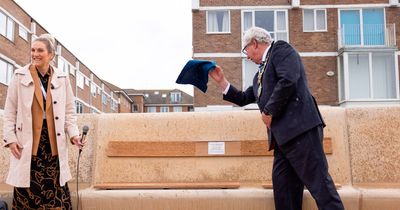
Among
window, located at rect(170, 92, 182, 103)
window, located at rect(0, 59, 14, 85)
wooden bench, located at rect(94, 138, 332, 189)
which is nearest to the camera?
wooden bench, located at rect(94, 138, 332, 189)

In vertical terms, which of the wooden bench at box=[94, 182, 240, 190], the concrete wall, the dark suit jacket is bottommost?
the wooden bench at box=[94, 182, 240, 190]

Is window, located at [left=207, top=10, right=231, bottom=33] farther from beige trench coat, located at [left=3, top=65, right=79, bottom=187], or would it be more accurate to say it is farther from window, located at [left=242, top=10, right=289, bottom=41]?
beige trench coat, located at [left=3, top=65, right=79, bottom=187]

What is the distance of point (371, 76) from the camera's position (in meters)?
30.0

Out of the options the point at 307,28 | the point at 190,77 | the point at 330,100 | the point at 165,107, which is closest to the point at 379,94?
the point at 330,100

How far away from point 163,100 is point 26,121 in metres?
103

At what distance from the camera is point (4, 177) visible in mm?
4750

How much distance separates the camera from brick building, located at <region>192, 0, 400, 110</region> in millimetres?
29953

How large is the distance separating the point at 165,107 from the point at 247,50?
102 m

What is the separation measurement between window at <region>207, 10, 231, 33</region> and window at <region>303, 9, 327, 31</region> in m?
4.85

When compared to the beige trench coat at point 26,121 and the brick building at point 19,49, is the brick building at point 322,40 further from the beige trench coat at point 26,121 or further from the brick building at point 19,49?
the beige trench coat at point 26,121

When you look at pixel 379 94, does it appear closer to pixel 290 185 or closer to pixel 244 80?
pixel 244 80

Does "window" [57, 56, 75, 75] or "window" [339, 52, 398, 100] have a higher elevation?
"window" [57, 56, 75, 75]

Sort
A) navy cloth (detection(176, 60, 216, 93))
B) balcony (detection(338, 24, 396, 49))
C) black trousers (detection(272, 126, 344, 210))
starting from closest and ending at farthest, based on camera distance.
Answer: black trousers (detection(272, 126, 344, 210)) → navy cloth (detection(176, 60, 216, 93)) → balcony (detection(338, 24, 396, 49))

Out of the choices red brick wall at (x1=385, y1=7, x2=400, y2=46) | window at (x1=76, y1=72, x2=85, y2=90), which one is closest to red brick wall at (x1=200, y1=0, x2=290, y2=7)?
red brick wall at (x1=385, y1=7, x2=400, y2=46)
